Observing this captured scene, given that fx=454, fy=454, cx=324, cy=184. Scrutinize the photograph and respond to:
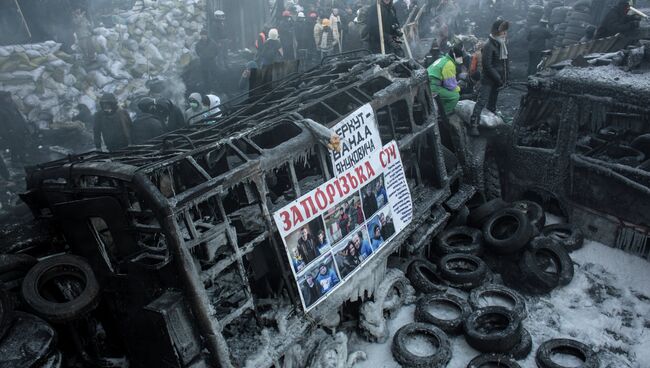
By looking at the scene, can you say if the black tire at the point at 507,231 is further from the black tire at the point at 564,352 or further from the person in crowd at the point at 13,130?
the person in crowd at the point at 13,130

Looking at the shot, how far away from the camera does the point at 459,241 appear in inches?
259

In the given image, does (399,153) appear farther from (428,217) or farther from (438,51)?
(438,51)

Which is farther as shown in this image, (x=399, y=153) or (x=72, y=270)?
(x=399, y=153)

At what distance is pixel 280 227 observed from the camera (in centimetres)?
416

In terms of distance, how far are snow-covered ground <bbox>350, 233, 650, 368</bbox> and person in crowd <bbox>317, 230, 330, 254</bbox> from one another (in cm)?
127

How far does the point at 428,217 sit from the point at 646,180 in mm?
2695

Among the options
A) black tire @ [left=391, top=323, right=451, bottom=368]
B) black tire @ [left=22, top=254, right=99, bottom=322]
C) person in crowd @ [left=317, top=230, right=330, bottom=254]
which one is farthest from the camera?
black tire @ [left=391, top=323, right=451, bottom=368]

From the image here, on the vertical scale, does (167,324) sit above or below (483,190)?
above

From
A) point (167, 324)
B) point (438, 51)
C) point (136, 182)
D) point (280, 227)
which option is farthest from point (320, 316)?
point (438, 51)

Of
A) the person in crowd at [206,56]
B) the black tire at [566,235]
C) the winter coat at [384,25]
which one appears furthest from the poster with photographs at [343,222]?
the person in crowd at [206,56]

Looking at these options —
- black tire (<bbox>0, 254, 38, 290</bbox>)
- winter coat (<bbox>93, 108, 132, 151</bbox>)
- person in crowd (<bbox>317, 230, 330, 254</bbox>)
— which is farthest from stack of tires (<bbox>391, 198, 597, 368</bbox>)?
winter coat (<bbox>93, 108, 132, 151</bbox>)

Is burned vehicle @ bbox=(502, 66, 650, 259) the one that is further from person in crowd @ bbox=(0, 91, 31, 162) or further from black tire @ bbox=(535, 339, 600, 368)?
person in crowd @ bbox=(0, 91, 31, 162)

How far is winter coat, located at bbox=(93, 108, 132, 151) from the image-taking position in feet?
26.1

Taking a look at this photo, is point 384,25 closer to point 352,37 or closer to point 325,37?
point 325,37
